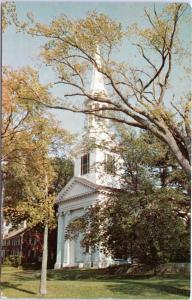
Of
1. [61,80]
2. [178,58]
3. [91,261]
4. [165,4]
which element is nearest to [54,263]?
[91,261]

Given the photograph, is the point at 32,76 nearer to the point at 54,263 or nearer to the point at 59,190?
the point at 59,190

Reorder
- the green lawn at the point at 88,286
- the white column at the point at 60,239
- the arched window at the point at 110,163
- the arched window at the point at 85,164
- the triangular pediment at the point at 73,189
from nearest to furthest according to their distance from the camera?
the green lawn at the point at 88,286, the white column at the point at 60,239, the triangular pediment at the point at 73,189, the arched window at the point at 85,164, the arched window at the point at 110,163

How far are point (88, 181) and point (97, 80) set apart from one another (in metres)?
0.99

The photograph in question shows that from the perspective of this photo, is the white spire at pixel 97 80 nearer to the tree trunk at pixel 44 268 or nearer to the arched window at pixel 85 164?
the arched window at pixel 85 164

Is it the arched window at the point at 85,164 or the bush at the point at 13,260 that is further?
the arched window at the point at 85,164

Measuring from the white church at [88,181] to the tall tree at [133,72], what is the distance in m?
0.10

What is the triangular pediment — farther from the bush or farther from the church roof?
the bush

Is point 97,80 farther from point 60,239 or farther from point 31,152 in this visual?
point 60,239

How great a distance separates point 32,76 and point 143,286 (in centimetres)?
222

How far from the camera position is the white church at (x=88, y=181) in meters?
5.43

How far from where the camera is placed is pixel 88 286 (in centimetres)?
508

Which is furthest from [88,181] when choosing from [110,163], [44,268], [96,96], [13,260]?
[13,260]

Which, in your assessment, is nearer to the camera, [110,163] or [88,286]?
[88,286]

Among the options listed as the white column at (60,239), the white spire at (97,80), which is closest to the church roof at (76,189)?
the white column at (60,239)
